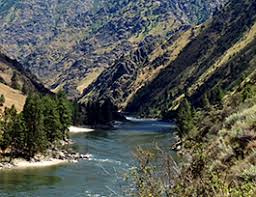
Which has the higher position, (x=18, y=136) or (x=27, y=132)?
(x=27, y=132)

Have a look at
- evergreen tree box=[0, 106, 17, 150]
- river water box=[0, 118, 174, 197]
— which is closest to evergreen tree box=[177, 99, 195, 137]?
river water box=[0, 118, 174, 197]

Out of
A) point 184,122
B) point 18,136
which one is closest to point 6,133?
point 18,136

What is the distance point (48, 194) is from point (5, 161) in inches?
1277

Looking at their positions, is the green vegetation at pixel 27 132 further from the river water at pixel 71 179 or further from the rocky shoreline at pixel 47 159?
the river water at pixel 71 179

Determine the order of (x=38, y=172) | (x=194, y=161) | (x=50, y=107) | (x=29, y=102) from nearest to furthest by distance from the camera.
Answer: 1. (x=194, y=161)
2. (x=38, y=172)
3. (x=29, y=102)
4. (x=50, y=107)

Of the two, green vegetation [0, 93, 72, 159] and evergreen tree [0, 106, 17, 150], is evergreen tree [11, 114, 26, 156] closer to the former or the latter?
green vegetation [0, 93, 72, 159]

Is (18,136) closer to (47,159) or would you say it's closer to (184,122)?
(47,159)

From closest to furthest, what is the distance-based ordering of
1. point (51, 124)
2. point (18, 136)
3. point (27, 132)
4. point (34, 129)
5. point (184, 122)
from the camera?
point (18, 136)
point (27, 132)
point (34, 129)
point (51, 124)
point (184, 122)

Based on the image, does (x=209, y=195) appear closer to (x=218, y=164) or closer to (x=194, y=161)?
(x=194, y=161)

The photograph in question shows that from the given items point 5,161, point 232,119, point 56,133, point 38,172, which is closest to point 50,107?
point 56,133

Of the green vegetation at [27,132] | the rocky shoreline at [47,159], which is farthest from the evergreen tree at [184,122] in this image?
the green vegetation at [27,132]

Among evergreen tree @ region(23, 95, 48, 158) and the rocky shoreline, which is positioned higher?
evergreen tree @ region(23, 95, 48, 158)

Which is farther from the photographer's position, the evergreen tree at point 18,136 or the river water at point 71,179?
the evergreen tree at point 18,136

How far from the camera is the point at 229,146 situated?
Answer: 83.6ft
